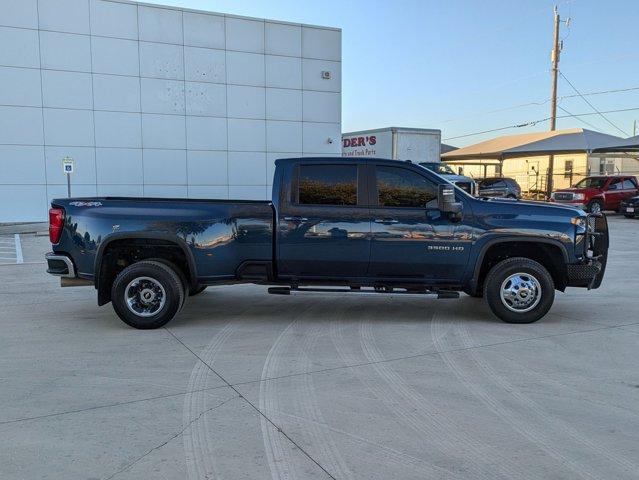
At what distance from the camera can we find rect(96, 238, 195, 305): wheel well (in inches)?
260

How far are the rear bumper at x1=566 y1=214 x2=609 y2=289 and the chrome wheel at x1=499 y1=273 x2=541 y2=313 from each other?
424 mm

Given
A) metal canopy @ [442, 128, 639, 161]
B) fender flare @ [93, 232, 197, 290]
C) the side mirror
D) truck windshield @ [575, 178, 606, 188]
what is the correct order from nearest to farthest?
the side mirror
fender flare @ [93, 232, 197, 290]
truck windshield @ [575, 178, 606, 188]
metal canopy @ [442, 128, 639, 161]

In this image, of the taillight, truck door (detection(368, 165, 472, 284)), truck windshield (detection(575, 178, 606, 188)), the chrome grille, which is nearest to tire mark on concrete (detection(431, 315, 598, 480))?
truck door (detection(368, 165, 472, 284))

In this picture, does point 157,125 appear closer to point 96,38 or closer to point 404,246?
point 96,38

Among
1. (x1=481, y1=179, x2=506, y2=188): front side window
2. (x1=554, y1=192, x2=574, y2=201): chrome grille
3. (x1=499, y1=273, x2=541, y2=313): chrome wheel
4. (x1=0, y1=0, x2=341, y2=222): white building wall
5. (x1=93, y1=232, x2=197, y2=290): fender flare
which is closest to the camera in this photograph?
(x1=93, y1=232, x2=197, y2=290): fender flare

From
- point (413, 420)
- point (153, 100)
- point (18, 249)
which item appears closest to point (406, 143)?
point (153, 100)

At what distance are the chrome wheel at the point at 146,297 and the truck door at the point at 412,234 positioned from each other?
248 centimetres

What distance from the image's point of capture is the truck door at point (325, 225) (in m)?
6.59

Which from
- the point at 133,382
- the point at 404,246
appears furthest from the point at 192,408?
the point at 404,246

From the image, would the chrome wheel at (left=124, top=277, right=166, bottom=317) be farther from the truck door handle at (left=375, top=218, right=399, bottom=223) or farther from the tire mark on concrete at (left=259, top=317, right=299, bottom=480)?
the truck door handle at (left=375, top=218, right=399, bottom=223)

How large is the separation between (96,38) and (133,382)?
68.3ft

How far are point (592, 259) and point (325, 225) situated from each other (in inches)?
128

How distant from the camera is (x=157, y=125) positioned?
2347cm

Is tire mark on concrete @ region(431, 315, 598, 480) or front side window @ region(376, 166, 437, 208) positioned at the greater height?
front side window @ region(376, 166, 437, 208)
